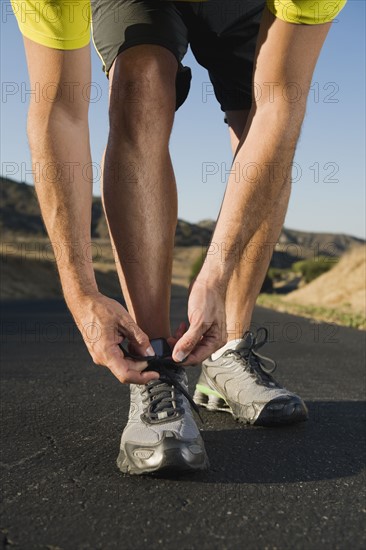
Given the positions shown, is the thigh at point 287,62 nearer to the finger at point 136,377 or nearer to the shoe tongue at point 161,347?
the shoe tongue at point 161,347

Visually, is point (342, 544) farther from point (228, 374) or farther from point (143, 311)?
point (228, 374)

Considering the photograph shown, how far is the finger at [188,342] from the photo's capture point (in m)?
1.44

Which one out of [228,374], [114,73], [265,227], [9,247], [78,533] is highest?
[114,73]

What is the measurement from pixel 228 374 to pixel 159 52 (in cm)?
115

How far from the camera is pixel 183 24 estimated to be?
78.5 inches

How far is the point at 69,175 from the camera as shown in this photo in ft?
5.29

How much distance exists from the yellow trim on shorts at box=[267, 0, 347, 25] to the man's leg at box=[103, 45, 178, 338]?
14.5 inches

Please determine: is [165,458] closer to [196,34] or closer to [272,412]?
[272,412]

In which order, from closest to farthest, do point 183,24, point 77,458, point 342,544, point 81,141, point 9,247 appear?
point 342,544
point 77,458
point 81,141
point 183,24
point 9,247

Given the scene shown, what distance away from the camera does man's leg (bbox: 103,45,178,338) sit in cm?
179

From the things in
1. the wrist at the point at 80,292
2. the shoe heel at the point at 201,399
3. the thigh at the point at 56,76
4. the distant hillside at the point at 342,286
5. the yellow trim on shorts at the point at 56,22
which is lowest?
the distant hillside at the point at 342,286

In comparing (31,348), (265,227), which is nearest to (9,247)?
(31,348)

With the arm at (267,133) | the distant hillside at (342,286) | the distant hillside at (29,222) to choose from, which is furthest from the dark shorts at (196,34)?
the distant hillside at (29,222)

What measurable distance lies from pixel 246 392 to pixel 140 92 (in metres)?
1.08
